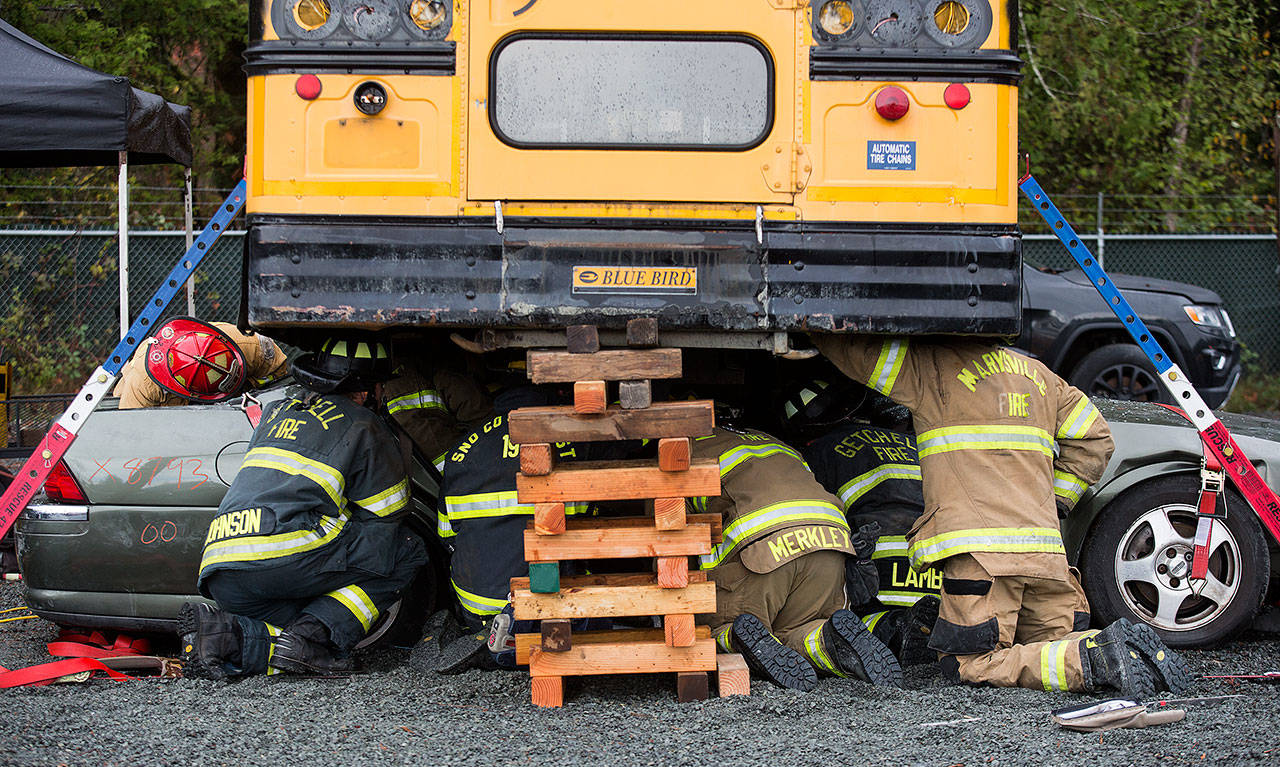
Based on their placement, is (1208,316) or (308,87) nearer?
(308,87)

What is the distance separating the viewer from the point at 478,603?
4648mm

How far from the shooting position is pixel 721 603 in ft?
15.0

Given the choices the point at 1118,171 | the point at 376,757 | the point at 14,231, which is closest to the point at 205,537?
the point at 376,757

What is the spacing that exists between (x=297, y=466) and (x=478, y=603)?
882 millimetres

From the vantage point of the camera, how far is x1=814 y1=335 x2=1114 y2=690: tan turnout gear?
4324 mm

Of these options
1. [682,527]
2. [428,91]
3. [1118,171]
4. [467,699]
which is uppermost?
[1118,171]

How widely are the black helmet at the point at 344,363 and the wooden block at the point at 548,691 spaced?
157cm

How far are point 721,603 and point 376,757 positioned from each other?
1.51 meters

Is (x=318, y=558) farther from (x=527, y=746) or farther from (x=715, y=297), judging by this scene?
(x=715, y=297)

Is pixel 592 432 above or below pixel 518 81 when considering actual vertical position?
below

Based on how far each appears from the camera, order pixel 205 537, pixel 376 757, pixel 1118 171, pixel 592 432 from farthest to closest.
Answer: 1. pixel 1118 171
2. pixel 205 537
3. pixel 592 432
4. pixel 376 757

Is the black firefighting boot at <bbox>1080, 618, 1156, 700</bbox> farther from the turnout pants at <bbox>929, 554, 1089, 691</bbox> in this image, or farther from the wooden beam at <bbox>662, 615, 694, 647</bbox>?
the wooden beam at <bbox>662, 615, 694, 647</bbox>

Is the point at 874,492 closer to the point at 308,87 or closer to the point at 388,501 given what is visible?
the point at 388,501

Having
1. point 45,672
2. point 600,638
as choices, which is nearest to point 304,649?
point 45,672
